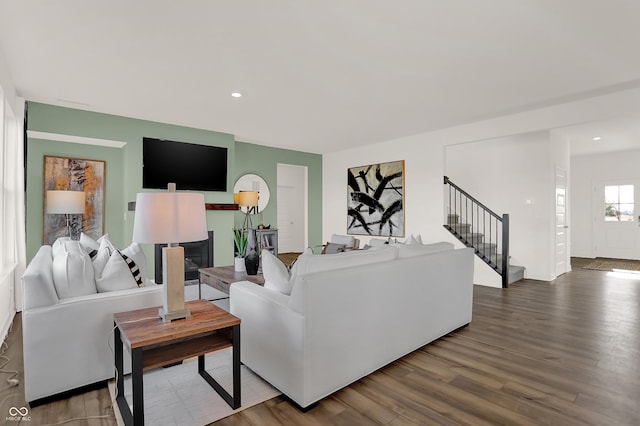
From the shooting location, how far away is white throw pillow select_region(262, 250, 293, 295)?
223 centimetres

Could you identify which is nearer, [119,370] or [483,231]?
[119,370]

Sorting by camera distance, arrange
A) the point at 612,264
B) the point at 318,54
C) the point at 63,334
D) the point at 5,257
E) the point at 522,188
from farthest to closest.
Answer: the point at 612,264, the point at 522,188, the point at 5,257, the point at 318,54, the point at 63,334

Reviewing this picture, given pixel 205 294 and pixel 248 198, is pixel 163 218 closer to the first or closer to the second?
pixel 205 294

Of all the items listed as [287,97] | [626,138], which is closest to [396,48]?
[287,97]

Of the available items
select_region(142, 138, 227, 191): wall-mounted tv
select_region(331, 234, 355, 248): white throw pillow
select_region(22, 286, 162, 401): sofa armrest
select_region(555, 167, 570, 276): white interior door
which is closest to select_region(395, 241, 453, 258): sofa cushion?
select_region(331, 234, 355, 248): white throw pillow

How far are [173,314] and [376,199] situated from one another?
5648 millimetres

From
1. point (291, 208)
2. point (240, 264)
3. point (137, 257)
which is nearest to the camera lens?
point (137, 257)

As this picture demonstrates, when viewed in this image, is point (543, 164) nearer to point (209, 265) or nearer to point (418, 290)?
point (418, 290)

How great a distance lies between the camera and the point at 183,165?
18.1 feet

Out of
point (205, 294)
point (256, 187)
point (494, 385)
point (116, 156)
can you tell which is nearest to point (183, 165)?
point (116, 156)

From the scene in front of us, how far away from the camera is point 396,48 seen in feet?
9.62

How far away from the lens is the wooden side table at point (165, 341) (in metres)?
1.61

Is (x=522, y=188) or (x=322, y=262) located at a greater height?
(x=522, y=188)

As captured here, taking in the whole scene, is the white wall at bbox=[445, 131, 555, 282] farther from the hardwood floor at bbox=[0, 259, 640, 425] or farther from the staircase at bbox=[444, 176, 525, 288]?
the hardwood floor at bbox=[0, 259, 640, 425]
